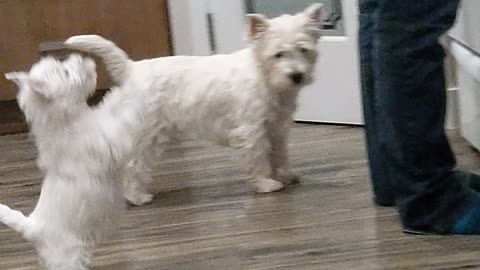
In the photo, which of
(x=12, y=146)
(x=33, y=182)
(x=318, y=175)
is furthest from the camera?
(x=12, y=146)

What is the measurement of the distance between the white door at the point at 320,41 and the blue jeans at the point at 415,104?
3.47 feet

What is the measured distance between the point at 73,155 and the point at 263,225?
0.58 metres

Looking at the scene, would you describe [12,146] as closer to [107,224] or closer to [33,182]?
[33,182]

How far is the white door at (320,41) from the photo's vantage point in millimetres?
2930

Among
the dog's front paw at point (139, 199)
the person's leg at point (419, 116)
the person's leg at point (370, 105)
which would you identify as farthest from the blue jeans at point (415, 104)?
the dog's front paw at point (139, 199)

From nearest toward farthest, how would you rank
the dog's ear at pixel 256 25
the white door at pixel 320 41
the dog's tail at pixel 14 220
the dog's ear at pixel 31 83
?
the dog's ear at pixel 31 83 < the dog's tail at pixel 14 220 < the dog's ear at pixel 256 25 < the white door at pixel 320 41

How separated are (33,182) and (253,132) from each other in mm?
768

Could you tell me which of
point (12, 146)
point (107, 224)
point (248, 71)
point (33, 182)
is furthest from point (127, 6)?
point (107, 224)

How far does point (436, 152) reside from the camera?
177cm

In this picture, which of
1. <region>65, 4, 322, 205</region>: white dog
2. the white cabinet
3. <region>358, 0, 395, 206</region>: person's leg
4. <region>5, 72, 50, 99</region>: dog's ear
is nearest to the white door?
the white cabinet

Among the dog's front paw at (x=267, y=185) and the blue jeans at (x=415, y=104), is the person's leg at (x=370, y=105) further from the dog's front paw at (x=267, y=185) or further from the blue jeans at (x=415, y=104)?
the dog's front paw at (x=267, y=185)

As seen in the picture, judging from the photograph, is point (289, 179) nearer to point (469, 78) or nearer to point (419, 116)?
→ point (469, 78)

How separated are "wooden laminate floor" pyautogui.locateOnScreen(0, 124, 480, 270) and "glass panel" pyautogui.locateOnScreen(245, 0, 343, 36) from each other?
0.39m

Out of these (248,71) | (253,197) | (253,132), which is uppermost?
(248,71)
